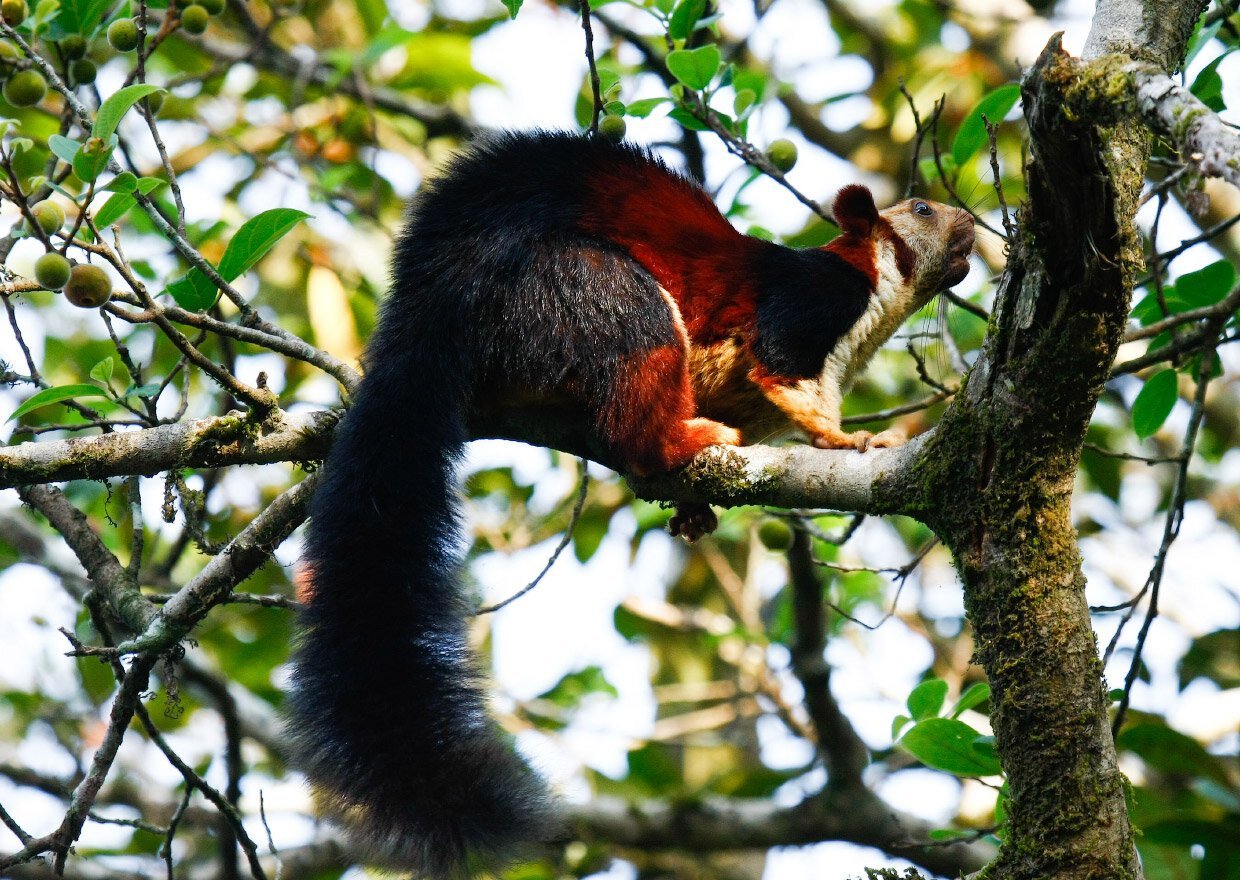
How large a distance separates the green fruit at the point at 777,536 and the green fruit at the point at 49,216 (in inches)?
104

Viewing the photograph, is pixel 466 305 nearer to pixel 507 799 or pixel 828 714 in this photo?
pixel 507 799

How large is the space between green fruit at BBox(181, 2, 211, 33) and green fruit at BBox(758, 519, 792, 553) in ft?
8.83

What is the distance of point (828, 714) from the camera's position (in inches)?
227

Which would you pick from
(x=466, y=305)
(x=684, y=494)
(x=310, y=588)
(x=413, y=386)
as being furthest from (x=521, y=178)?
(x=310, y=588)

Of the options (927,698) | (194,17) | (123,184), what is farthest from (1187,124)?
(194,17)

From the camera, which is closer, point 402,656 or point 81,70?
point 402,656

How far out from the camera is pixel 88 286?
2.91m

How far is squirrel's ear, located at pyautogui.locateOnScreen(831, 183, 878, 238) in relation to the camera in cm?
451

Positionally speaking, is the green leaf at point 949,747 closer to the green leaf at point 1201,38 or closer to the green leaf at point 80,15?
the green leaf at point 1201,38

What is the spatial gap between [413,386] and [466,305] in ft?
1.13

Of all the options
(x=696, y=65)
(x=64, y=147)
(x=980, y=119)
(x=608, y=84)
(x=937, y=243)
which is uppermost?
(x=608, y=84)

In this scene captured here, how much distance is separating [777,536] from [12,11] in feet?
10.4

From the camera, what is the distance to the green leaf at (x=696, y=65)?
398cm

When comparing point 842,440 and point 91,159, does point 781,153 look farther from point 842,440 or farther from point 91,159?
point 91,159
